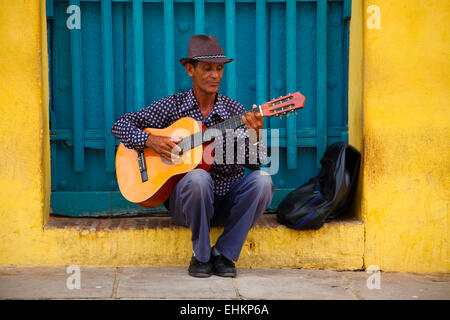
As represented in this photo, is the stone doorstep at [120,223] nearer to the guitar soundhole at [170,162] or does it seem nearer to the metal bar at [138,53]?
the guitar soundhole at [170,162]

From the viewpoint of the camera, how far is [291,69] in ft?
12.8

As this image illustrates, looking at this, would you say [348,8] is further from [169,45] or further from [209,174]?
[209,174]

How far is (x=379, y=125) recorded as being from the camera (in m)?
3.61

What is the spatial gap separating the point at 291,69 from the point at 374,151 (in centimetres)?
81

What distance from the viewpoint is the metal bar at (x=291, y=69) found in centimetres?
385

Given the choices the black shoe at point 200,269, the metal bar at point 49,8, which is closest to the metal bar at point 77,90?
the metal bar at point 49,8

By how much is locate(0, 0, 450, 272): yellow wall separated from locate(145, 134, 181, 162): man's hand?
0.55 m

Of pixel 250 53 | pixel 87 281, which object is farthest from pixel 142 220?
pixel 250 53

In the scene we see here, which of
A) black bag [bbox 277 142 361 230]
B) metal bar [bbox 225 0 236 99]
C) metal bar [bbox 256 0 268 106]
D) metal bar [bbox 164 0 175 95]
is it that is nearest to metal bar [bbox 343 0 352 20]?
metal bar [bbox 256 0 268 106]

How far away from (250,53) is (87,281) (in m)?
1.88

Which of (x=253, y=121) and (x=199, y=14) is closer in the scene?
(x=253, y=121)

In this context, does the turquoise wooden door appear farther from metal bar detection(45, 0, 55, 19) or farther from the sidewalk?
the sidewalk

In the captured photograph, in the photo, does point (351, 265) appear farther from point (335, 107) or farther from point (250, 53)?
point (250, 53)

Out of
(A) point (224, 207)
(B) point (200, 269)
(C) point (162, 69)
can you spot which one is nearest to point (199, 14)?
(C) point (162, 69)
